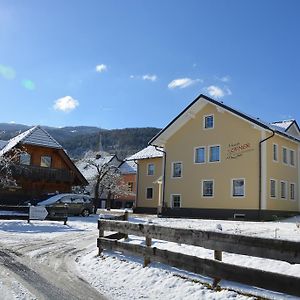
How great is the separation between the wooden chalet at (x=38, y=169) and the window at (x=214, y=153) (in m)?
13.7

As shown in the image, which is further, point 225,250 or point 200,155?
point 200,155

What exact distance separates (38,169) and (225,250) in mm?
32298

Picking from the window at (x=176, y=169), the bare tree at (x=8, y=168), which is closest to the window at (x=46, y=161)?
the bare tree at (x=8, y=168)

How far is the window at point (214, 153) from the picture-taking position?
3226cm

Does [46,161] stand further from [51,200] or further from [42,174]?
[51,200]

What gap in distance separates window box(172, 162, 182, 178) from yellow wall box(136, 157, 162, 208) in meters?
6.65

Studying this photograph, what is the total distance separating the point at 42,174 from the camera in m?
37.2

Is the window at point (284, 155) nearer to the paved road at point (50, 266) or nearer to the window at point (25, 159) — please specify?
the paved road at point (50, 266)

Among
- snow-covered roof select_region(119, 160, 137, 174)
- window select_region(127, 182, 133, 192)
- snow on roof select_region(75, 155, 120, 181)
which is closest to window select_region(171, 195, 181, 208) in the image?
window select_region(127, 182, 133, 192)

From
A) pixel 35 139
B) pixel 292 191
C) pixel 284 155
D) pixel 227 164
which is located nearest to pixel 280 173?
pixel 284 155

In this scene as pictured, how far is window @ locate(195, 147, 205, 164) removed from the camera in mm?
33375

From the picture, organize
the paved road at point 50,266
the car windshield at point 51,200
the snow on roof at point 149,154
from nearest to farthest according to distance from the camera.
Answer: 1. the paved road at point 50,266
2. the car windshield at point 51,200
3. the snow on roof at point 149,154

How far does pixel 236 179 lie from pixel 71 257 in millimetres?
21382

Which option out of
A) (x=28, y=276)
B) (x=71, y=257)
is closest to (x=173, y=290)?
(x=28, y=276)
